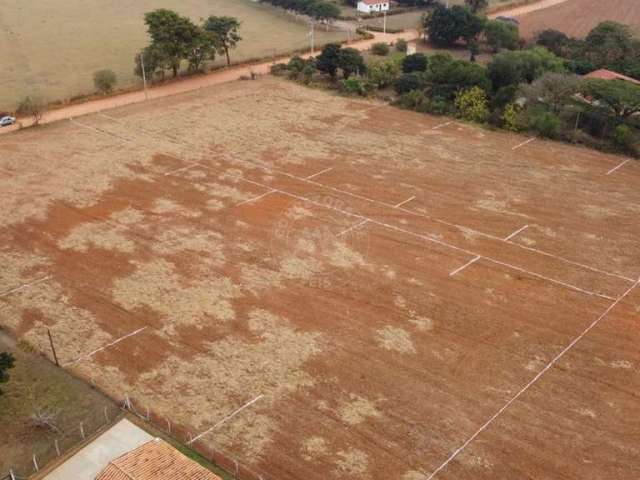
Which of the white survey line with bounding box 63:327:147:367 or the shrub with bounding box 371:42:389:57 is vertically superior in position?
the shrub with bounding box 371:42:389:57

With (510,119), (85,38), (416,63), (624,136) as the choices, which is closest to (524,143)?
(510,119)

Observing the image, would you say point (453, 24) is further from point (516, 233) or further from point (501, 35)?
point (516, 233)

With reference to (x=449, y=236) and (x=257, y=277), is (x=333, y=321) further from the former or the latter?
(x=449, y=236)

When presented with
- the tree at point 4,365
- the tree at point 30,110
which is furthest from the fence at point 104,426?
the tree at point 30,110

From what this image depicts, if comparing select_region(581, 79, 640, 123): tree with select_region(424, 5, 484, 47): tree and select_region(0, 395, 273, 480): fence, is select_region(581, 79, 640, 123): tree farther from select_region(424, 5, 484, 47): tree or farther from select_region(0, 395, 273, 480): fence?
select_region(0, 395, 273, 480): fence

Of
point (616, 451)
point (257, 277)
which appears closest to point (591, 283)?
point (616, 451)

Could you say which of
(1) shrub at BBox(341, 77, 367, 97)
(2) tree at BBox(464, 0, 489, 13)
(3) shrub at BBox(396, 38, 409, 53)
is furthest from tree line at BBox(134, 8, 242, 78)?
(2) tree at BBox(464, 0, 489, 13)
